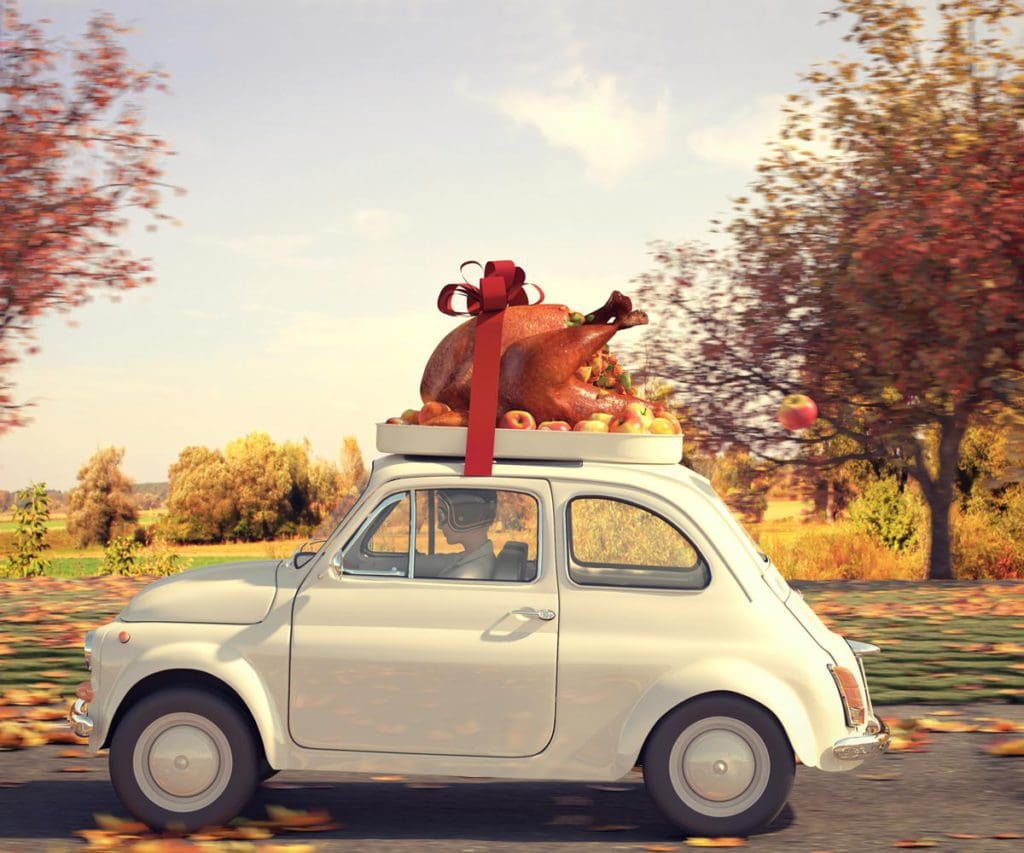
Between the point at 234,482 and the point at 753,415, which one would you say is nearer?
the point at 753,415

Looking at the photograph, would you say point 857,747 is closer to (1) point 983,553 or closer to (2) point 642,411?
(2) point 642,411

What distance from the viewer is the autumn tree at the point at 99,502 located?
42.2 metres

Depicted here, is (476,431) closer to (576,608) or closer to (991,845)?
(576,608)

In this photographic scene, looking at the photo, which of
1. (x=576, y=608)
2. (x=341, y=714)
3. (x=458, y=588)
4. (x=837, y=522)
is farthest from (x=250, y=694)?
(x=837, y=522)

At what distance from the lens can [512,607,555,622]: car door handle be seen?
6.04m

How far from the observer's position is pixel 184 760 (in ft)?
20.2

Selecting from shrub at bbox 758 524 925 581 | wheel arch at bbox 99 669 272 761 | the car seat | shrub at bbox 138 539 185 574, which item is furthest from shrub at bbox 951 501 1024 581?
wheel arch at bbox 99 669 272 761

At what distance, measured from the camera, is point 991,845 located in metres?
6.12

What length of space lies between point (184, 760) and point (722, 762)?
8.01 feet

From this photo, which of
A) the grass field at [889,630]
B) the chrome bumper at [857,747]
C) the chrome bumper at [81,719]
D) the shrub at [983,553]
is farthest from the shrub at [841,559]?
the chrome bumper at [81,719]

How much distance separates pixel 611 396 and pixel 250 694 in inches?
89.5

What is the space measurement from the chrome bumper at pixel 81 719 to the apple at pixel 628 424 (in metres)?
2.80

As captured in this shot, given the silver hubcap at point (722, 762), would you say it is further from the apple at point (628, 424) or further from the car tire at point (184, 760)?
the car tire at point (184, 760)

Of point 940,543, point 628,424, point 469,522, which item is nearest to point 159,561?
point 940,543
